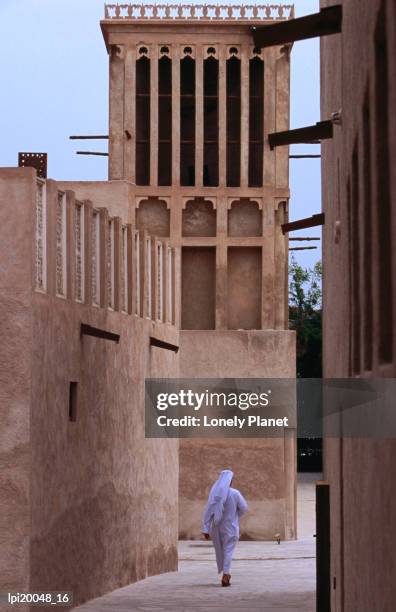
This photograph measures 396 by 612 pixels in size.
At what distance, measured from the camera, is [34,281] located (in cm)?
1270

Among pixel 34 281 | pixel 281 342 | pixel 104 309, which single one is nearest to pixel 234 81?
pixel 281 342

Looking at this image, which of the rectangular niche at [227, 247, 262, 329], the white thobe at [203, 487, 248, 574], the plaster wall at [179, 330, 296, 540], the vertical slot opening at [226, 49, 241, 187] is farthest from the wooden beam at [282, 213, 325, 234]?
the vertical slot opening at [226, 49, 241, 187]

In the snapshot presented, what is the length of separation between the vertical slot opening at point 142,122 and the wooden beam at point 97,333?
13771mm

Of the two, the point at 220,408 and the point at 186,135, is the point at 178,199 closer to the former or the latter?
the point at 186,135

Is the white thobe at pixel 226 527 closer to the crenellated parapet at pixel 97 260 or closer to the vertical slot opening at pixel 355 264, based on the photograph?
the crenellated parapet at pixel 97 260

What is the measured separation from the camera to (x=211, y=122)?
30.4m

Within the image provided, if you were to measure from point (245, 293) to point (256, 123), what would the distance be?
3725 mm

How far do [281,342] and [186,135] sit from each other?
5.36 metres

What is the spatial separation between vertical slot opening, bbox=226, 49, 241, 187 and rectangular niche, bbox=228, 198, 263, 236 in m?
0.96

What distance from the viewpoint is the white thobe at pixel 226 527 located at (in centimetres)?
1741

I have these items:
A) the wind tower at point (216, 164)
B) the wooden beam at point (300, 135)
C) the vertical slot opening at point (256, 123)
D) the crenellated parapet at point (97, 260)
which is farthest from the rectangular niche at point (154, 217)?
the wooden beam at point (300, 135)

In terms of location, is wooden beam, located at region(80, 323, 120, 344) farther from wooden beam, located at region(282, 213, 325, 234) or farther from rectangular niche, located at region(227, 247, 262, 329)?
rectangular niche, located at region(227, 247, 262, 329)

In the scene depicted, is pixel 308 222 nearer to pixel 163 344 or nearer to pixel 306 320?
pixel 163 344

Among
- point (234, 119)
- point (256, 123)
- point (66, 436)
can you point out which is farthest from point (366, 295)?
point (234, 119)
